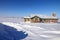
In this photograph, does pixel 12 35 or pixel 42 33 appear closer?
pixel 12 35

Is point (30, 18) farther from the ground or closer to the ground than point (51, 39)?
farther from the ground

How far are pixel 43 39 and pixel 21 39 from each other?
514 mm

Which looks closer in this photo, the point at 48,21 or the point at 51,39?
the point at 51,39

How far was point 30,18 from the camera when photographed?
8.91 metres

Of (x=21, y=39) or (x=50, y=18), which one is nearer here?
(x=21, y=39)

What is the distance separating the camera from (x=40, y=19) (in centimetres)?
929

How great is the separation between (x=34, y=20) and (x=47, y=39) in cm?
616

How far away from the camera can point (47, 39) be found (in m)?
3.02

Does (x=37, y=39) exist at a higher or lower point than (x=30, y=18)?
lower

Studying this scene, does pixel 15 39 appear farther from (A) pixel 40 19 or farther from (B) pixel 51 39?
(A) pixel 40 19

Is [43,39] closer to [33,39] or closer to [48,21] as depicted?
[33,39]

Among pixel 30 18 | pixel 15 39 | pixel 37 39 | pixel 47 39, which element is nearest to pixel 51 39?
pixel 47 39

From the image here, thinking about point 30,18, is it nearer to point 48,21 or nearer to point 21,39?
point 48,21

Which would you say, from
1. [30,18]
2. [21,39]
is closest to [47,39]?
[21,39]
